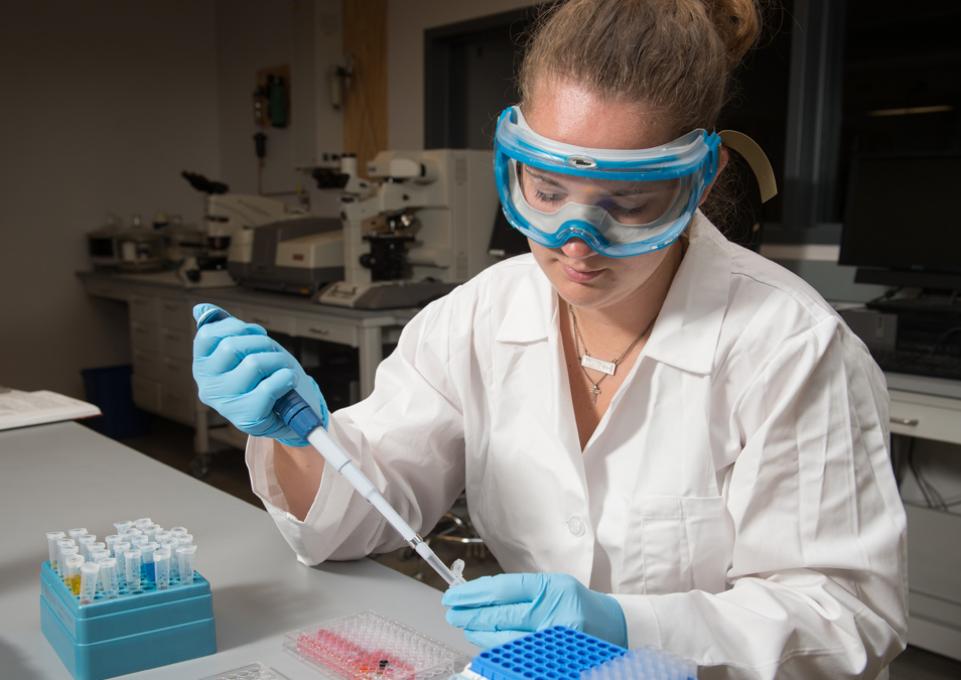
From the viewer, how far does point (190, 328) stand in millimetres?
4254

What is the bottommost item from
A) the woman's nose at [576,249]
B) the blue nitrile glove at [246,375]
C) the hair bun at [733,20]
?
the blue nitrile glove at [246,375]

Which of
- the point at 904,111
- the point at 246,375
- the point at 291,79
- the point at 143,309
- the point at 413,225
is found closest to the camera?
the point at 246,375

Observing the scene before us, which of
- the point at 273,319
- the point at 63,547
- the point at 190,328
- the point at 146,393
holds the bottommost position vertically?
the point at 146,393

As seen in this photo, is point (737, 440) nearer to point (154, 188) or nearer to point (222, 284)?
point (222, 284)

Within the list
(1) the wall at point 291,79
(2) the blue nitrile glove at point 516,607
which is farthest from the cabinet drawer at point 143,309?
(2) the blue nitrile glove at point 516,607

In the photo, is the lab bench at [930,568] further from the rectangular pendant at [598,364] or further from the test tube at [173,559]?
the test tube at [173,559]

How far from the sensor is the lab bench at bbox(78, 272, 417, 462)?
3330 millimetres

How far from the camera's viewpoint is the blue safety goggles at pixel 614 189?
0.97 meters

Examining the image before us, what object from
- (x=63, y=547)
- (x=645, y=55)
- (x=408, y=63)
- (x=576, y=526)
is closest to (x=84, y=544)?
(x=63, y=547)

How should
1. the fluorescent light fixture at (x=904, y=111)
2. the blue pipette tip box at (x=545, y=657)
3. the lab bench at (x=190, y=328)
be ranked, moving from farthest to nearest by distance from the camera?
the lab bench at (x=190, y=328) → the fluorescent light fixture at (x=904, y=111) → the blue pipette tip box at (x=545, y=657)

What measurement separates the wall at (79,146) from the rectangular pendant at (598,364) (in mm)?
4703

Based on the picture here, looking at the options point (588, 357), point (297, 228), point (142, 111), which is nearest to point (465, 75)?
point (297, 228)

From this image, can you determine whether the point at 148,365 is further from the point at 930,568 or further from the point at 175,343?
the point at 930,568

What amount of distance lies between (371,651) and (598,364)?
532 millimetres
